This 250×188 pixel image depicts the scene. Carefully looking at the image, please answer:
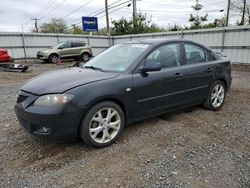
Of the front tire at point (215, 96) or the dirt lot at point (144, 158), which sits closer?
the dirt lot at point (144, 158)

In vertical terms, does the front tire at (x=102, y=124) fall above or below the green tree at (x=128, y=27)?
below

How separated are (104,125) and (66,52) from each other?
14.0 metres

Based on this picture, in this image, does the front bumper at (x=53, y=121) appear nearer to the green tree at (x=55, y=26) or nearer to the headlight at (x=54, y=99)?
the headlight at (x=54, y=99)

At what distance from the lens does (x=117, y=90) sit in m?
3.11

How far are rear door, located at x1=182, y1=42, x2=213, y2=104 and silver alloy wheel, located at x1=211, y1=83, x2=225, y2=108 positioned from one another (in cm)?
30

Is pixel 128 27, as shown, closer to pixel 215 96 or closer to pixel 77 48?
pixel 77 48

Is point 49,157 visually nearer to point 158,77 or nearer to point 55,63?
point 158,77

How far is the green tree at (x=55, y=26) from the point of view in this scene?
5847cm

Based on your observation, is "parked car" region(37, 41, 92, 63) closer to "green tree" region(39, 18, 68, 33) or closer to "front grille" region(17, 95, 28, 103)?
"front grille" region(17, 95, 28, 103)

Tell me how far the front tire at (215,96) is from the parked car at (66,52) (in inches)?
502

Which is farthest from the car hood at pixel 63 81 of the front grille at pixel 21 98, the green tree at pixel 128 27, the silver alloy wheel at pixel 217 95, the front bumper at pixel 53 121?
the green tree at pixel 128 27

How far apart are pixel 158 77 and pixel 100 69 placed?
0.96 m

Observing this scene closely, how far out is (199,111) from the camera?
15.2ft

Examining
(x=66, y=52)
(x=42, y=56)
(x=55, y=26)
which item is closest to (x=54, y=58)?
(x=42, y=56)
